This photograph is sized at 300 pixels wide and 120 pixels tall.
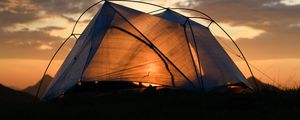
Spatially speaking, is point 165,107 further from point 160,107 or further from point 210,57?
point 210,57

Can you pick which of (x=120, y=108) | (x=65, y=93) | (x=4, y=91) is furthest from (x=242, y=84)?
(x=4, y=91)

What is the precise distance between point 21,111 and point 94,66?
4.37m

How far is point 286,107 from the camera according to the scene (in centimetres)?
1091

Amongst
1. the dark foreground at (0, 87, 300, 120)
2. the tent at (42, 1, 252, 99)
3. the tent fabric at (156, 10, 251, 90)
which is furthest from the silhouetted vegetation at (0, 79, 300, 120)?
the tent fabric at (156, 10, 251, 90)

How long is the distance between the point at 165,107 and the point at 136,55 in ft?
17.0

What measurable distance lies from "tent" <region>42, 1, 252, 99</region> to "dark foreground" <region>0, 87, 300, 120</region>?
5.22ft

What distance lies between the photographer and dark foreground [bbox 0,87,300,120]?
9.88 m

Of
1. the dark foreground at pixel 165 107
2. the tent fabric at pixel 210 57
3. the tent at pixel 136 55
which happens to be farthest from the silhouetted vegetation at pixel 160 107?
the tent fabric at pixel 210 57

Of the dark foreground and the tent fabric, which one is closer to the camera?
the dark foreground

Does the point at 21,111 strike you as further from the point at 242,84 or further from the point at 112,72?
the point at 242,84

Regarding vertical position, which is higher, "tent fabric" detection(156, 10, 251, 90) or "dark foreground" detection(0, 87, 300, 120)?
"tent fabric" detection(156, 10, 251, 90)

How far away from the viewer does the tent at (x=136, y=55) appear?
1580 centimetres

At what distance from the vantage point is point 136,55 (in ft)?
53.9

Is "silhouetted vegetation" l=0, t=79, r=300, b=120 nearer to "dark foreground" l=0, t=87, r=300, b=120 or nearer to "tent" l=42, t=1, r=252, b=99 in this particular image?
"dark foreground" l=0, t=87, r=300, b=120
